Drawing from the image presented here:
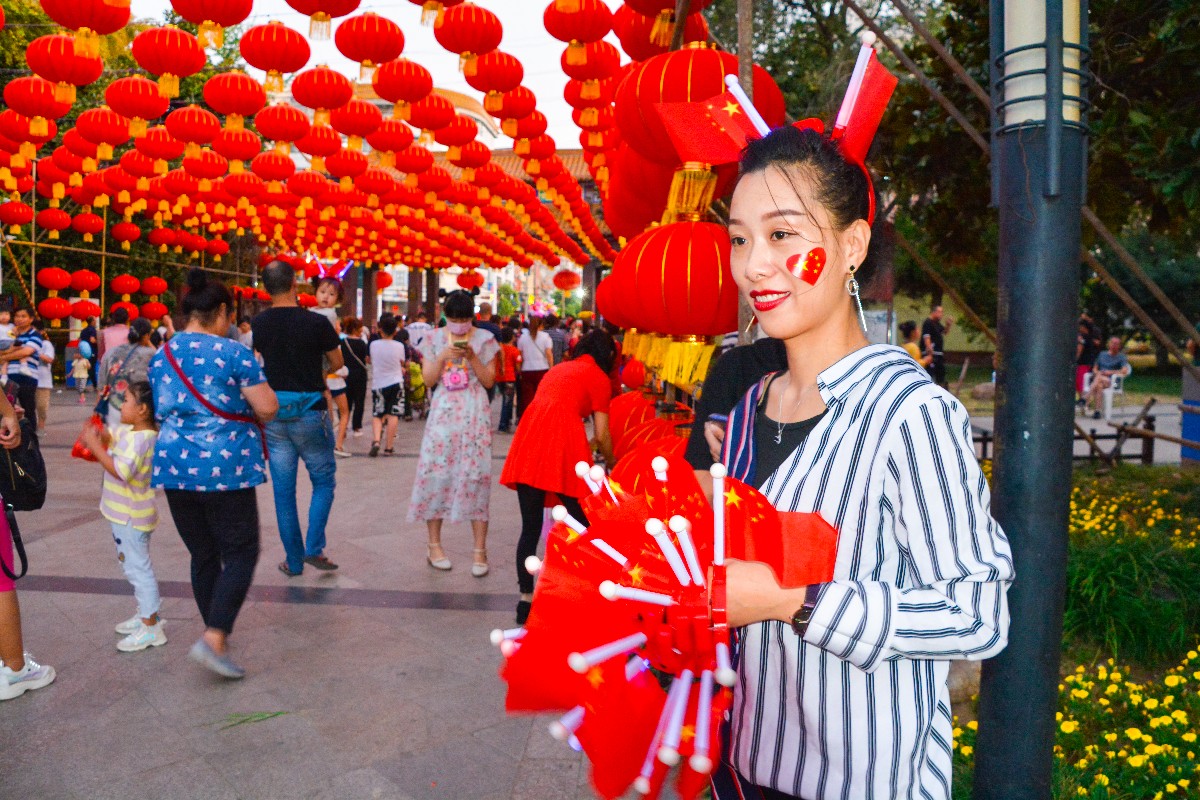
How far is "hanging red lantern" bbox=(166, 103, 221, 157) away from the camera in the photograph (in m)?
10.5

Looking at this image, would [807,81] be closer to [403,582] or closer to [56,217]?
[403,582]

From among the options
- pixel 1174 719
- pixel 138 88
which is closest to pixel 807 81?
pixel 138 88

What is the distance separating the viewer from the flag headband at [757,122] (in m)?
1.43

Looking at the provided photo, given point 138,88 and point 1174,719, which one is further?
point 138,88

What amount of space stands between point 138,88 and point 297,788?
8.65m

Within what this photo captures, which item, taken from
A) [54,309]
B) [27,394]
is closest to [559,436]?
[27,394]

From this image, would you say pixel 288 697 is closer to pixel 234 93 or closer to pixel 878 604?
pixel 878 604

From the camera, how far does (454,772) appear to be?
10.3 ft

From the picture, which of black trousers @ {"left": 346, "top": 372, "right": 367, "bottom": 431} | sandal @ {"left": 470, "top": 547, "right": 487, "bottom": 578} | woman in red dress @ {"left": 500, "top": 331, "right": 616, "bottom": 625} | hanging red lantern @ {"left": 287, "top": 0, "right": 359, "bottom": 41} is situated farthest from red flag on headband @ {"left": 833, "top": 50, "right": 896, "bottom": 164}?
black trousers @ {"left": 346, "top": 372, "right": 367, "bottom": 431}

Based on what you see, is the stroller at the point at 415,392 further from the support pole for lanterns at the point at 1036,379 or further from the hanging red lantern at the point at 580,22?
the support pole for lanterns at the point at 1036,379

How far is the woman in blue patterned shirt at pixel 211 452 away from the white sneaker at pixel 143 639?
0.35 m

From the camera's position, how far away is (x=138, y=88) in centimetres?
929

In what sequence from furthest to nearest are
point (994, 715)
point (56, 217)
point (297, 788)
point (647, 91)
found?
point (56, 217) < point (647, 91) < point (297, 788) < point (994, 715)

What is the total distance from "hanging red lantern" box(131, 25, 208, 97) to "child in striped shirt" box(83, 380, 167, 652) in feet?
15.7
